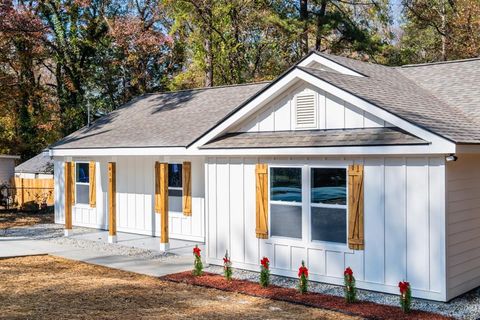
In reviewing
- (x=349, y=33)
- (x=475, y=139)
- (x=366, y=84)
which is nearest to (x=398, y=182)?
(x=475, y=139)

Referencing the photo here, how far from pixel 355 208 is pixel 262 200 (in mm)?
2028

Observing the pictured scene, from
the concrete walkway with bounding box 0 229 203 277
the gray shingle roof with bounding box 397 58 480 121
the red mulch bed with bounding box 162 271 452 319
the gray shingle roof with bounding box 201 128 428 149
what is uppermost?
the gray shingle roof with bounding box 397 58 480 121

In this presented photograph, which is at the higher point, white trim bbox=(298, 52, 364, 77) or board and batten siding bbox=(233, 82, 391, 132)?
white trim bbox=(298, 52, 364, 77)

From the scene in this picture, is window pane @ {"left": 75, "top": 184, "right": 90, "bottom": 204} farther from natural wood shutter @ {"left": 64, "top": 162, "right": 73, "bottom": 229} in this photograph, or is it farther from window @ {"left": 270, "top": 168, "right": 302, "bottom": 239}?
window @ {"left": 270, "top": 168, "right": 302, "bottom": 239}

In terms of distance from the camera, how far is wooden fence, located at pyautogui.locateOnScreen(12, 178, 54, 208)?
2683 centimetres

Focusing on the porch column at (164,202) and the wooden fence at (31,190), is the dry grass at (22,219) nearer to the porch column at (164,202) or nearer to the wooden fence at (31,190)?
the wooden fence at (31,190)

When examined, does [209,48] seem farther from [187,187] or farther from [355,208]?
[355,208]

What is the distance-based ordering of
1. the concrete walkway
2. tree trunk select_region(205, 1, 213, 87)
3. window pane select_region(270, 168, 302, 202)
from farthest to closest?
tree trunk select_region(205, 1, 213, 87) → the concrete walkway → window pane select_region(270, 168, 302, 202)

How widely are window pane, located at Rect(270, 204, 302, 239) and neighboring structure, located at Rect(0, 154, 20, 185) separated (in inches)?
810

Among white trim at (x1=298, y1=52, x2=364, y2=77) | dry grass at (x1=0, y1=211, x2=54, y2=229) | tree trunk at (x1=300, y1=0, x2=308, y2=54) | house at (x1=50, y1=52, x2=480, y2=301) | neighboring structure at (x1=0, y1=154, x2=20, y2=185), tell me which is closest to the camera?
house at (x1=50, y1=52, x2=480, y2=301)

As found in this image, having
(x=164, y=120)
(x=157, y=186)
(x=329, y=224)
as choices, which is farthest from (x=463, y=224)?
(x=164, y=120)

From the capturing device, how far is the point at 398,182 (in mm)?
9258

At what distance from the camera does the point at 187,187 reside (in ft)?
50.7

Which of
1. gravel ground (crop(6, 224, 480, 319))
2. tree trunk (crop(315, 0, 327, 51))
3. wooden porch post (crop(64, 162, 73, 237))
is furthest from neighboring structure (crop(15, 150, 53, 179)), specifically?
tree trunk (crop(315, 0, 327, 51))
